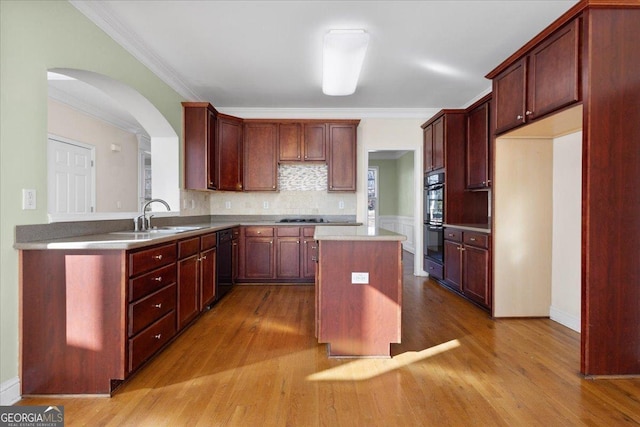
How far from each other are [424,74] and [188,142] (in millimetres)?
3016

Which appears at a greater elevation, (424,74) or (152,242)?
(424,74)

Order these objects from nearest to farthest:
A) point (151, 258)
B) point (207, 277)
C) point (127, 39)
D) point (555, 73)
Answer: point (151, 258) → point (555, 73) → point (127, 39) → point (207, 277)

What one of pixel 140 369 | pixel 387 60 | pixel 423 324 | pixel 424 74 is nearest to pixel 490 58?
pixel 424 74

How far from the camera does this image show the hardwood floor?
1751 millimetres

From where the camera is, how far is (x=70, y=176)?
16.5ft

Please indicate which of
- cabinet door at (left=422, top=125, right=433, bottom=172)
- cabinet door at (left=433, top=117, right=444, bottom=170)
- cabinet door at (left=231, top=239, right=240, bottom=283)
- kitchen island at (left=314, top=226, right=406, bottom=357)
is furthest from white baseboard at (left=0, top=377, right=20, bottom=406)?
cabinet door at (left=422, top=125, right=433, bottom=172)

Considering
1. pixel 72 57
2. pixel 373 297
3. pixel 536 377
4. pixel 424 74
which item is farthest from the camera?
pixel 424 74

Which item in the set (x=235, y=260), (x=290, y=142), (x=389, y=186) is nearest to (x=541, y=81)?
(x=290, y=142)

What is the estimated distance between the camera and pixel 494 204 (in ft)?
10.7

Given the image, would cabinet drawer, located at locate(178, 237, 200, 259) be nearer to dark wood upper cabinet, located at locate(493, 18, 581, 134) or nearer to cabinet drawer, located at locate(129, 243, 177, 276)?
cabinet drawer, located at locate(129, 243, 177, 276)

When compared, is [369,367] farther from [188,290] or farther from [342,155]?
[342,155]

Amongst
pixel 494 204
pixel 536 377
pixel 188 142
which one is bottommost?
pixel 536 377

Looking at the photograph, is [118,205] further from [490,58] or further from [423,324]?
[490,58]

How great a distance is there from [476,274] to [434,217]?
1310 mm
